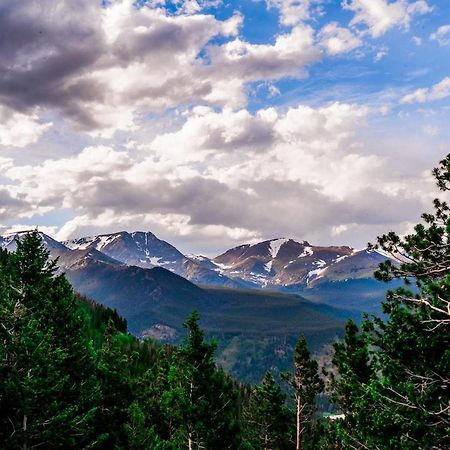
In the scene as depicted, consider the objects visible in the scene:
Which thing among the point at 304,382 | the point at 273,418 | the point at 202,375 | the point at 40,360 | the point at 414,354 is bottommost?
the point at 273,418

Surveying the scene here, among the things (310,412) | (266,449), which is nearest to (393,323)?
(310,412)

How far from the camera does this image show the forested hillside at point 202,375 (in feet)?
62.0

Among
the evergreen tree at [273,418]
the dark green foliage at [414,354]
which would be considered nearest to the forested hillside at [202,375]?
the dark green foliage at [414,354]

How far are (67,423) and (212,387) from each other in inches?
448

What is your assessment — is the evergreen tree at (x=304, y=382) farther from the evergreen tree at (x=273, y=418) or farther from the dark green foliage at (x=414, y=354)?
the dark green foliage at (x=414, y=354)

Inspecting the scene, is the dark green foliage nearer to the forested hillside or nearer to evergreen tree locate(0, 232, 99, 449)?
the forested hillside

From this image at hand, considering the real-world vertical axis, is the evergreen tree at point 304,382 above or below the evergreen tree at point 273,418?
above

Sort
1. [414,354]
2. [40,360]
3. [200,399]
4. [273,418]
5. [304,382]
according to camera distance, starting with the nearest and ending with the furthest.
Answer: [414,354], [40,360], [200,399], [304,382], [273,418]

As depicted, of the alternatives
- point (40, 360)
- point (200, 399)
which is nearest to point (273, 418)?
point (200, 399)

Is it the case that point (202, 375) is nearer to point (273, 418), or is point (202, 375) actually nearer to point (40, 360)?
point (40, 360)

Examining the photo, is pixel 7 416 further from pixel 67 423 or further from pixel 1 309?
pixel 1 309

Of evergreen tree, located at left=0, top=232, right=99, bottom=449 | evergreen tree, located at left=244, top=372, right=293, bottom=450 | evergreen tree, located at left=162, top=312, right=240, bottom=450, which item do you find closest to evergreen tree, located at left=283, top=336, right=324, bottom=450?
evergreen tree, located at left=244, top=372, right=293, bottom=450

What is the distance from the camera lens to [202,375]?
1289 inches

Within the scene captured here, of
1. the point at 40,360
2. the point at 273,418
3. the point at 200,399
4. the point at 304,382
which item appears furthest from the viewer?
the point at 273,418
